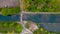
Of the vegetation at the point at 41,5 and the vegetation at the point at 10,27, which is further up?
the vegetation at the point at 41,5

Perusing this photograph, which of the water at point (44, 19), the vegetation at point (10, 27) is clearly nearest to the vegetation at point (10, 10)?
the water at point (44, 19)

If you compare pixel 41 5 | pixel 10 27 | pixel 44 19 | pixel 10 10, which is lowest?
pixel 10 27

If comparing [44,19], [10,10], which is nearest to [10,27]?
[10,10]

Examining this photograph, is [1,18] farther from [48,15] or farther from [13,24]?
[48,15]

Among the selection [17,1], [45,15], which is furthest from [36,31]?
[17,1]

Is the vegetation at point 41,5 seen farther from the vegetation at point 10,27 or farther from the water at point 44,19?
the vegetation at point 10,27

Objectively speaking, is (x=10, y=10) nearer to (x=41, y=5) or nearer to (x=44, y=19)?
(x=41, y=5)
